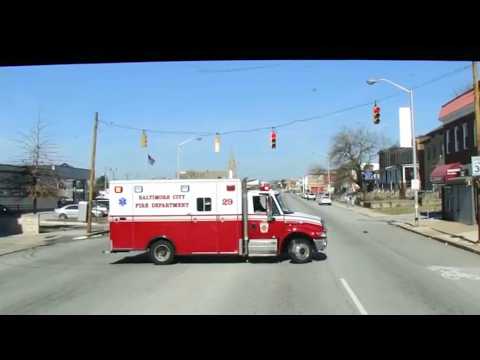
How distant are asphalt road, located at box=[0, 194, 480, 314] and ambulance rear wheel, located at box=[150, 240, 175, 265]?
44cm

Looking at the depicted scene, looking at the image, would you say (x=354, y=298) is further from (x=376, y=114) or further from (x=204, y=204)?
(x=376, y=114)

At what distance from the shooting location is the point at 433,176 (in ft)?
134

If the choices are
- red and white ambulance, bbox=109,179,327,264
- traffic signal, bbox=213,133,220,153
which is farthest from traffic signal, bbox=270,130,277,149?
red and white ambulance, bbox=109,179,327,264

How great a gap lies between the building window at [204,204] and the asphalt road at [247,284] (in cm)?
168

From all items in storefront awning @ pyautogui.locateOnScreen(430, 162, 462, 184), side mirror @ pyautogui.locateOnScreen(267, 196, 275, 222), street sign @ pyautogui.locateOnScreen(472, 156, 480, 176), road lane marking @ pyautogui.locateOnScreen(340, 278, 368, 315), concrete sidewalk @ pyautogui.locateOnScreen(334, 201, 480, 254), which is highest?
storefront awning @ pyautogui.locateOnScreen(430, 162, 462, 184)

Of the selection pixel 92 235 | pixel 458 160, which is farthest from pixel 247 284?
pixel 458 160

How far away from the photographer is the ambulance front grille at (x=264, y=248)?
18.2 meters

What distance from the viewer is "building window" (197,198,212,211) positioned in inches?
730

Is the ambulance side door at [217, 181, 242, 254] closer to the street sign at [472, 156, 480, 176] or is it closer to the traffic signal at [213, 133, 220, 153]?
the street sign at [472, 156, 480, 176]
